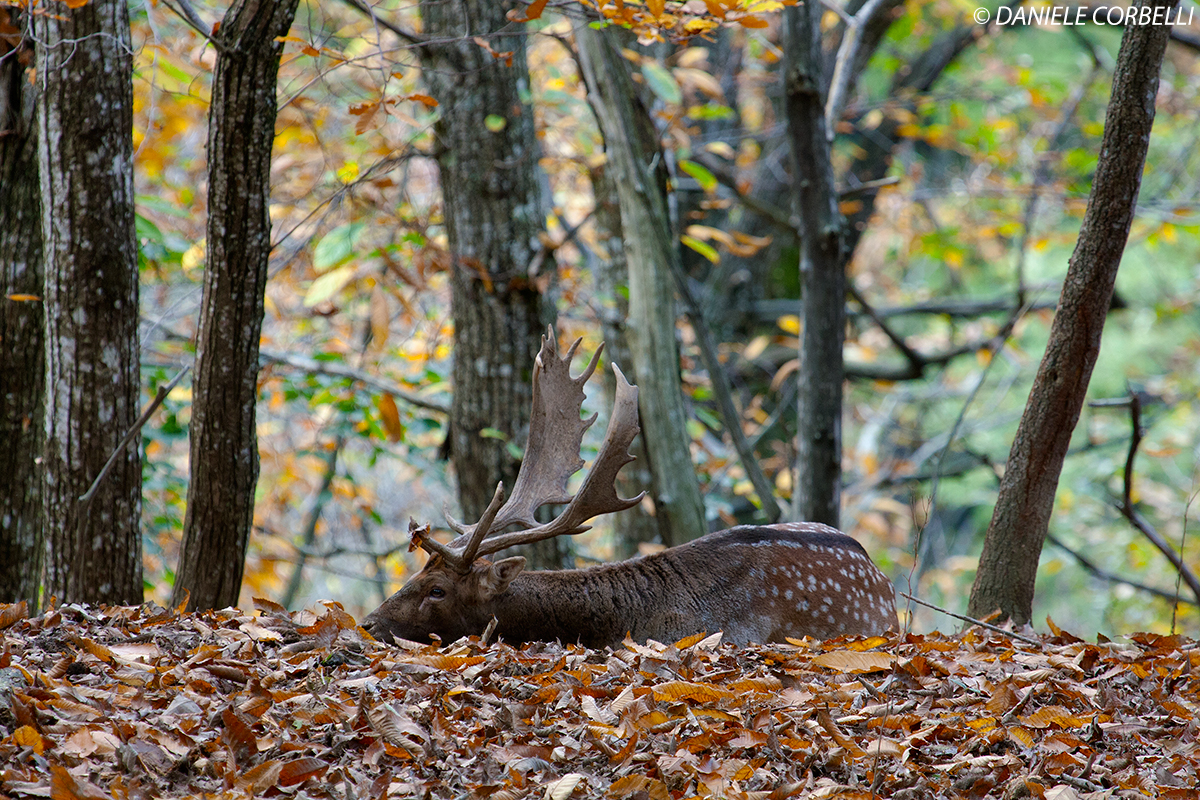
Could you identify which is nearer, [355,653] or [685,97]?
[355,653]

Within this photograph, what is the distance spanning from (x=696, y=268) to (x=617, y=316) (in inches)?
131

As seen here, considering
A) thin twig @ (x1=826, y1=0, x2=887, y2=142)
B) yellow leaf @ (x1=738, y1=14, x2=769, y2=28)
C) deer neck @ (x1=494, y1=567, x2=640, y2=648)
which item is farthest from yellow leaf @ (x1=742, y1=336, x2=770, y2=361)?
yellow leaf @ (x1=738, y1=14, x2=769, y2=28)

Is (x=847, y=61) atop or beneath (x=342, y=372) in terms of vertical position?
atop

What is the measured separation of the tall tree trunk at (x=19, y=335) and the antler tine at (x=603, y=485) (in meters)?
2.48

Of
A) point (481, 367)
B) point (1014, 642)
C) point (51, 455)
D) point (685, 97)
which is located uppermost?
point (685, 97)

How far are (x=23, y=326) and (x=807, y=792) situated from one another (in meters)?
4.58

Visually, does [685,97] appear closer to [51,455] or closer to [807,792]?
[51,455]

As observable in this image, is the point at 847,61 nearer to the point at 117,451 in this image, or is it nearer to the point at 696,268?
the point at 696,268

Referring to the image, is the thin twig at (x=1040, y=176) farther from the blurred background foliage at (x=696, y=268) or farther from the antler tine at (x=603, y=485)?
the antler tine at (x=603, y=485)

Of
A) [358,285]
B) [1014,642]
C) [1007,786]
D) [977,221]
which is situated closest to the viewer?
[1007,786]

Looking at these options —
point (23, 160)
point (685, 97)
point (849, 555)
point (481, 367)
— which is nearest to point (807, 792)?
point (849, 555)

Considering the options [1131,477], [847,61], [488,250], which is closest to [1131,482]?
[1131,477]

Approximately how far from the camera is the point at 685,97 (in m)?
11.3

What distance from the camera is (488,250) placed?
6996 mm
